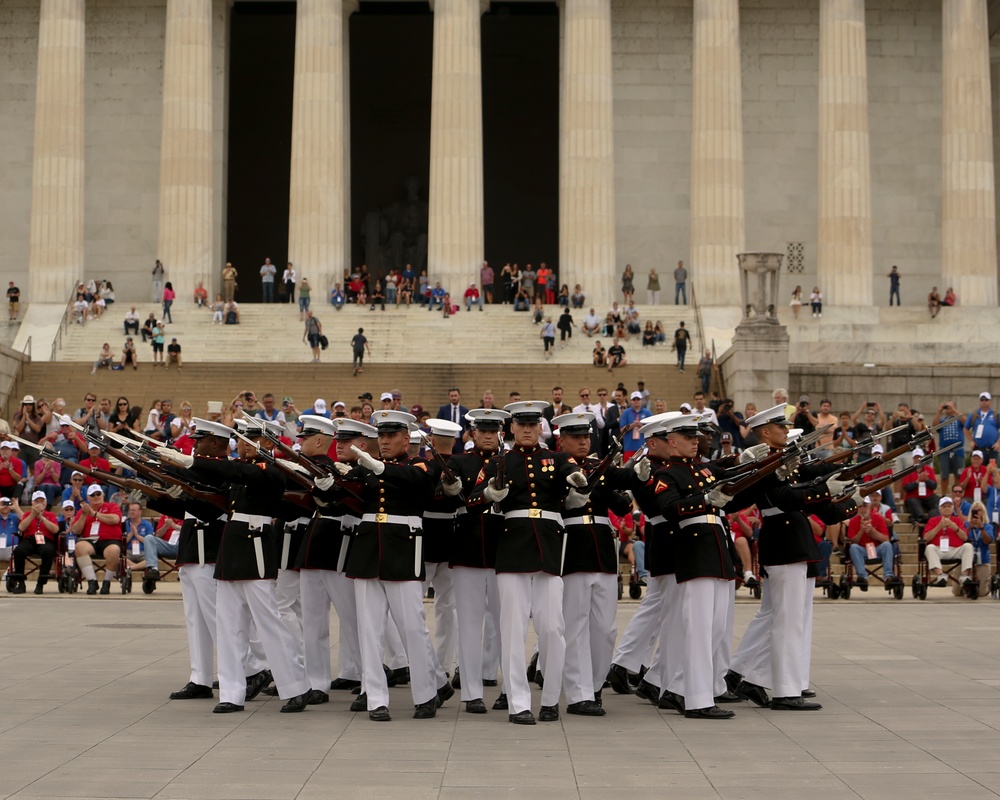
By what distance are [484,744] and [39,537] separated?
51.1 ft

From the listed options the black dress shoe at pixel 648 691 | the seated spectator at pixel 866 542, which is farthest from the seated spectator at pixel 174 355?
the black dress shoe at pixel 648 691

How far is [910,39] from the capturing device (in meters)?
61.8

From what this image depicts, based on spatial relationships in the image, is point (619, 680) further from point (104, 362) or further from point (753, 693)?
point (104, 362)

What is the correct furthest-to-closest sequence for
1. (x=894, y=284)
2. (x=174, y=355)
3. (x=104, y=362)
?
(x=894, y=284) → (x=174, y=355) → (x=104, y=362)

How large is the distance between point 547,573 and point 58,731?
408 cm

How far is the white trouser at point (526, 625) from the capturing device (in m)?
13.5

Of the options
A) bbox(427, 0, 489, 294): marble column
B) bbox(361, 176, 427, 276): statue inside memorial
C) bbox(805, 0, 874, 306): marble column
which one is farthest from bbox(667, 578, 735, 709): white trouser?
bbox(361, 176, 427, 276): statue inside memorial

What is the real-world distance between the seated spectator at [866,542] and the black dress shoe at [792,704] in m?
12.5

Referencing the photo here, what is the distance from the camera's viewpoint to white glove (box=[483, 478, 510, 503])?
1348 centimetres

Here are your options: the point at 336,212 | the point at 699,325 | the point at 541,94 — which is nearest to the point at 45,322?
the point at 336,212

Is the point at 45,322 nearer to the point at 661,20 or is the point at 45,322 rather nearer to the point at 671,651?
the point at 661,20

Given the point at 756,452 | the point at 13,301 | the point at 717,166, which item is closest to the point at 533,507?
the point at 756,452

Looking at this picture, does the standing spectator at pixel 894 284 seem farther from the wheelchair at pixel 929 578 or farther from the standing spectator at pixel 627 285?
the wheelchair at pixel 929 578

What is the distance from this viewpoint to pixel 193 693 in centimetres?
1458
